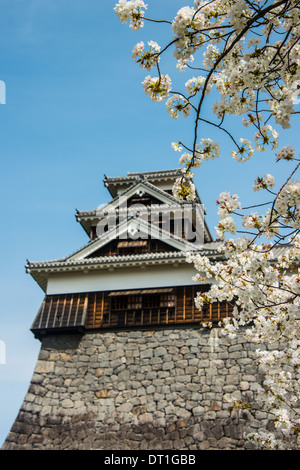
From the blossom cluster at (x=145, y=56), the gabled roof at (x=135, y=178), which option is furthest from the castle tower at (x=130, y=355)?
the blossom cluster at (x=145, y=56)

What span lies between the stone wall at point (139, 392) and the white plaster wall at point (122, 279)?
1.68 meters

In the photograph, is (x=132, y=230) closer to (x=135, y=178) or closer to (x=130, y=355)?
(x=135, y=178)

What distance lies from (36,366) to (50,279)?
3217mm

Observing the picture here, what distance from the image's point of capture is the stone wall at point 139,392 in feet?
51.5

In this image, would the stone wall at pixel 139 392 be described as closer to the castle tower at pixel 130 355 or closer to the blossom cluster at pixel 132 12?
the castle tower at pixel 130 355

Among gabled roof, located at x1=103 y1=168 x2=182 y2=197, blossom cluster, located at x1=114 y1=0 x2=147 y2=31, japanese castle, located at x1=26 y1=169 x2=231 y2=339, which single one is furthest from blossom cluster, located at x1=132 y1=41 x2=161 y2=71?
gabled roof, located at x1=103 y1=168 x2=182 y2=197

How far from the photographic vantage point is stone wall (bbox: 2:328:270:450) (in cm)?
1571

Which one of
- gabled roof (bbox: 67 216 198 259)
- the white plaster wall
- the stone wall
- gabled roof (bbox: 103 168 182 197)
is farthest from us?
gabled roof (bbox: 103 168 182 197)

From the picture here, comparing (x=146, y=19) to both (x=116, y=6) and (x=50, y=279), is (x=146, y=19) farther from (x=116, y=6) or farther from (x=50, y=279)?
(x=50, y=279)

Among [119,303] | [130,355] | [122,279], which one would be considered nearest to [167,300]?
[119,303]

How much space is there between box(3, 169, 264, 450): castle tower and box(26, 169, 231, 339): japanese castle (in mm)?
37

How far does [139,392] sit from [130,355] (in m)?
1.31

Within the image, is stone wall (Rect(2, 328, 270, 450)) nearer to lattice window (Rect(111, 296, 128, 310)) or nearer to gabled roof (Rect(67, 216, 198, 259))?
lattice window (Rect(111, 296, 128, 310))
